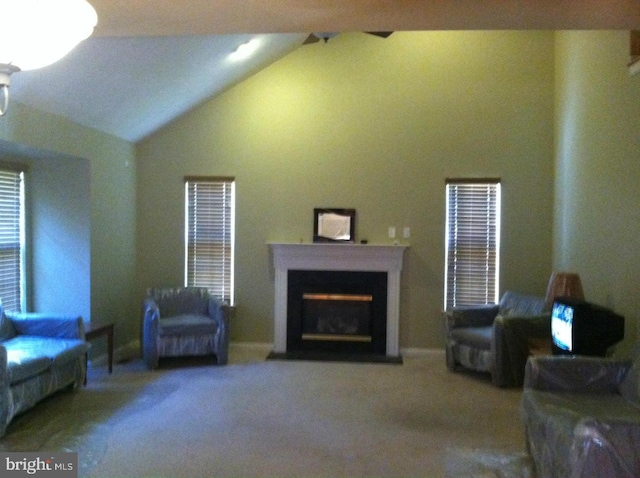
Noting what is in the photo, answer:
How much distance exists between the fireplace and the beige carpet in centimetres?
67

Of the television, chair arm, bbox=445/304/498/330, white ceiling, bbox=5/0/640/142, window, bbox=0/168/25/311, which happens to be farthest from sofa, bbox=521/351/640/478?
window, bbox=0/168/25/311

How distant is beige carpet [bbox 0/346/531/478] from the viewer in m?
3.13

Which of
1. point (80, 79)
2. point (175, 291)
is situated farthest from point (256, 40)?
point (175, 291)

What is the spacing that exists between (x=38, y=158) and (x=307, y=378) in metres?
3.21

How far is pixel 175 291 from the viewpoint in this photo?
19.0 feet

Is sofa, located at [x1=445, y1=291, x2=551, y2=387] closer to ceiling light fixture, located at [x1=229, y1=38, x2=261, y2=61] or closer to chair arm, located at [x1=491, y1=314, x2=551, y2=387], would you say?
chair arm, located at [x1=491, y1=314, x2=551, y2=387]

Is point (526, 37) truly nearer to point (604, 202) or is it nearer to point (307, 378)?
point (604, 202)

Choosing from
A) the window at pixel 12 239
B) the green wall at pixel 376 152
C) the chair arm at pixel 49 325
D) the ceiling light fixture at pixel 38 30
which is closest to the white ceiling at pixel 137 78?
the green wall at pixel 376 152

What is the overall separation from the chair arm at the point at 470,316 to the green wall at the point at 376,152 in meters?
0.49

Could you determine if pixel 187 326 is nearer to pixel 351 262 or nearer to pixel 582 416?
pixel 351 262

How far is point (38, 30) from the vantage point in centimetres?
179

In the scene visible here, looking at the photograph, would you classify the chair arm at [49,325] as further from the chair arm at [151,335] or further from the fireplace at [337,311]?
the fireplace at [337,311]

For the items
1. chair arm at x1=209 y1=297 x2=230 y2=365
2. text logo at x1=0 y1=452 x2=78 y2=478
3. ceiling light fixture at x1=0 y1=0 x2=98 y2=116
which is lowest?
text logo at x1=0 y1=452 x2=78 y2=478

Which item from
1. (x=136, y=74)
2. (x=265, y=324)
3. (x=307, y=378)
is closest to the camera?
(x=136, y=74)
